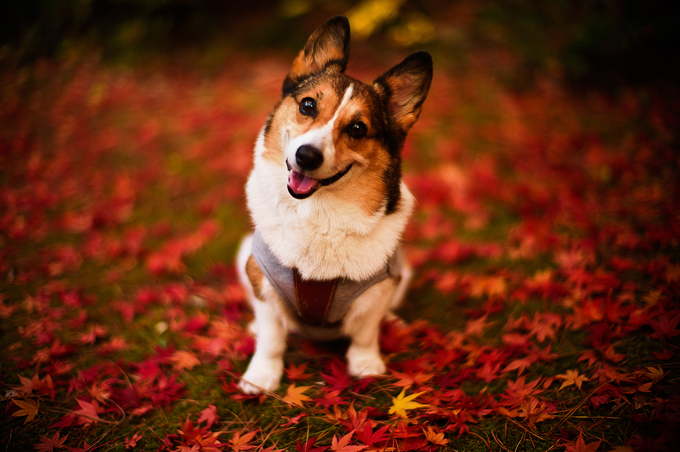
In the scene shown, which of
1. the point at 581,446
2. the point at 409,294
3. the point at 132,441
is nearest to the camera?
the point at 581,446

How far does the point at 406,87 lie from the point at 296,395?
236cm

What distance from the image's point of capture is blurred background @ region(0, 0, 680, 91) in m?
6.87

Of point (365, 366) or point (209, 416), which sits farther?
point (365, 366)

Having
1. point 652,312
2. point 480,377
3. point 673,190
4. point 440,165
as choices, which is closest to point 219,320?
point 480,377

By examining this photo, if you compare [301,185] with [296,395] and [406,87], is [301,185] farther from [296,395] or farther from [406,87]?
[296,395]

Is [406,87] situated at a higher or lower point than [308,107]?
higher

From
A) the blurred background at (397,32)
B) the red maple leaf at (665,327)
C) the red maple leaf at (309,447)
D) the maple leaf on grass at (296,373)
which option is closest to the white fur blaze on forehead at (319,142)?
the maple leaf on grass at (296,373)

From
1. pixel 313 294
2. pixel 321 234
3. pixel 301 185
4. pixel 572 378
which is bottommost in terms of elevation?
pixel 572 378

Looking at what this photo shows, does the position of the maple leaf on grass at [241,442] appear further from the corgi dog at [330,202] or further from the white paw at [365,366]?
the white paw at [365,366]

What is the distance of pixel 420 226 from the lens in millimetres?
5020

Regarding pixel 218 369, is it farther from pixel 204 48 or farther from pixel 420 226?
pixel 204 48

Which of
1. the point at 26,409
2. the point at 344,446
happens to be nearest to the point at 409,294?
the point at 344,446

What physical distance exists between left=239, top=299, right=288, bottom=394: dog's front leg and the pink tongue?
0.90m

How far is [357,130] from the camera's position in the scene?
2.59m
